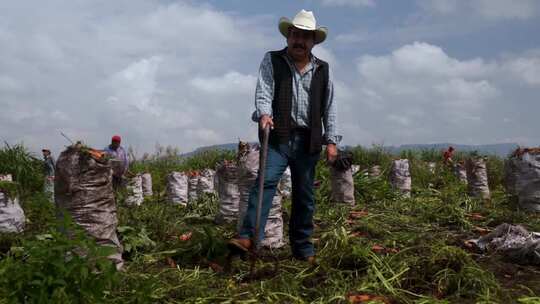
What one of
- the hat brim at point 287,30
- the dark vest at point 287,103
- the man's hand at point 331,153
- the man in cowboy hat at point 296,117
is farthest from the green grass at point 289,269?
the hat brim at point 287,30

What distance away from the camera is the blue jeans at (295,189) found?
3.93 meters

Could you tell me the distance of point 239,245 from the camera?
378 cm

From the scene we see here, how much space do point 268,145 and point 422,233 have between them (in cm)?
198

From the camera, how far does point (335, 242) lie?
168 inches

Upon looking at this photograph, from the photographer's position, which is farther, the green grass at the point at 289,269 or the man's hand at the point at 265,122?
the man's hand at the point at 265,122

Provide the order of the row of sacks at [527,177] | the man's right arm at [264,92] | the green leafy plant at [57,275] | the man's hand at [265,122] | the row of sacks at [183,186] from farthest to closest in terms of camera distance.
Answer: the row of sacks at [183,186] < the row of sacks at [527,177] < the man's right arm at [264,92] < the man's hand at [265,122] < the green leafy plant at [57,275]

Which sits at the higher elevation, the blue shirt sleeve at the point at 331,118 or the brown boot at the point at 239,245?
the blue shirt sleeve at the point at 331,118

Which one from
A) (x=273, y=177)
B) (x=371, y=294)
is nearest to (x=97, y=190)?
(x=273, y=177)

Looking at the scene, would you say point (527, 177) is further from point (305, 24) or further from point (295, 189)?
point (305, 24)

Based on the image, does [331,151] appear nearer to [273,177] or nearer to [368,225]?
[273,177]

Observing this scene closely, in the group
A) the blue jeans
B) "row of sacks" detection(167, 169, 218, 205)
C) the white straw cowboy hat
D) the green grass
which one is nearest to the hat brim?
the white straw cowboy hat

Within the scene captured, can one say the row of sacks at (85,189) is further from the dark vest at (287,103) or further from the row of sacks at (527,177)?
the row of sacks at (527,177)

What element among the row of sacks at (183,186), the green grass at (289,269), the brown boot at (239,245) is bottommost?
the green grass at (289,269)

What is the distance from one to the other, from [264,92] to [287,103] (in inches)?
7.3
